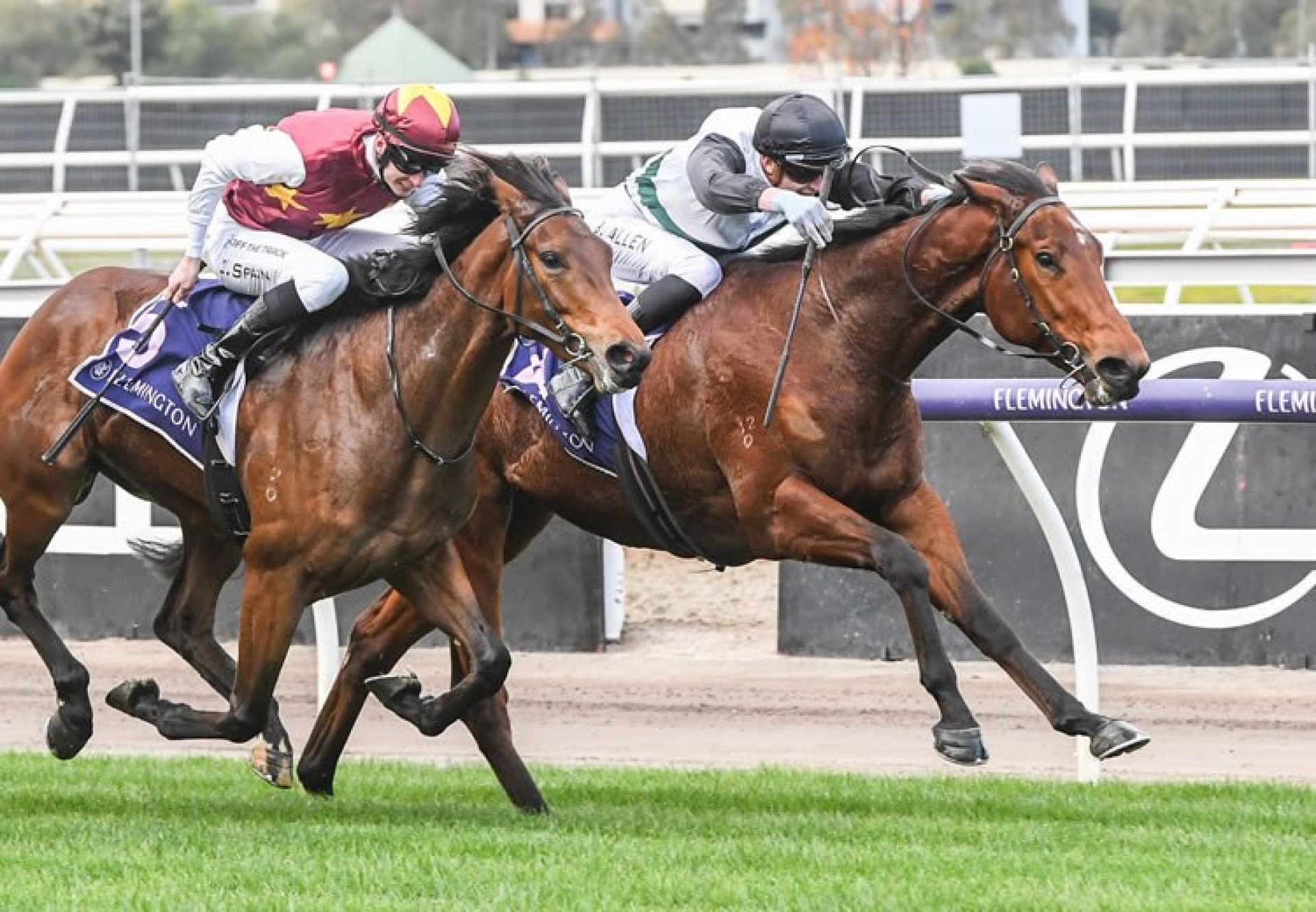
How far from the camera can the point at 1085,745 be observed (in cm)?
741

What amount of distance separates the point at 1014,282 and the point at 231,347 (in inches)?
82.9

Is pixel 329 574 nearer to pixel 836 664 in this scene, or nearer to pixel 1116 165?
pixel 836 664

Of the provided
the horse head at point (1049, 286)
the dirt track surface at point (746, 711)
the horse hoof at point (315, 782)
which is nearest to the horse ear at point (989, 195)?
the horse head at point (1049, 286)

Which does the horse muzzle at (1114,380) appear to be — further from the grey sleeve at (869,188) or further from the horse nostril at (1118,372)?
the grey sleeve at (869,188)

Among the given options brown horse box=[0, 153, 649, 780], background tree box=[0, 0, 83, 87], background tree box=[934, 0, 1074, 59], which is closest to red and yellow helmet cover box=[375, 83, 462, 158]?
brown horse box=[0, 153, 649, 780]

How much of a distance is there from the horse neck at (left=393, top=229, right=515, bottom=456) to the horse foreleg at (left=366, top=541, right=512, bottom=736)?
40cm

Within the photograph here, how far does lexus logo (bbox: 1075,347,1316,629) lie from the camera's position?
9609 millimetres

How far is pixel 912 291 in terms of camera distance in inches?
259

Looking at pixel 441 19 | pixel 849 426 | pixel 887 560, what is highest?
pixel 849 426

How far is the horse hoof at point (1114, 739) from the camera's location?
19.7ft

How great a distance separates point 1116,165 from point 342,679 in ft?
30.9

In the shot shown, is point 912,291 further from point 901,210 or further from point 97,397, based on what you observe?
point 97,397

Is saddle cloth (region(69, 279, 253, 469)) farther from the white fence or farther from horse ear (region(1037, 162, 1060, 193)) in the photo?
the white fence

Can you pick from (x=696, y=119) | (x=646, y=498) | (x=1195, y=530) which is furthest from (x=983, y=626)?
(x=696, y=119)
